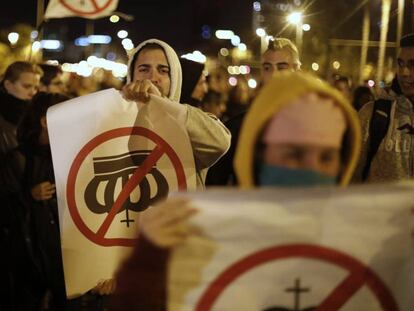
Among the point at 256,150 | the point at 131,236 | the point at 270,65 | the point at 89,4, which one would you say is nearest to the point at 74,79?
the point at 89,4

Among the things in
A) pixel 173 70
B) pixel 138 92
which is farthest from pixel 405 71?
pixel 138 92

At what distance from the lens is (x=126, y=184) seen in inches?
141

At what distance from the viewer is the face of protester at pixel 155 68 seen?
13.5ft

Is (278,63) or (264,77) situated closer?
(278,63)

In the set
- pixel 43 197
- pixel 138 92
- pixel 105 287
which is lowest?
pixel 105 287

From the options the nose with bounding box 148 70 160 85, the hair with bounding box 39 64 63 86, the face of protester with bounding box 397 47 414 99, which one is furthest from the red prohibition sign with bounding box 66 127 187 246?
the hair with bounding box 39 64 63 86

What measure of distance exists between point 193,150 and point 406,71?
1.70 meters

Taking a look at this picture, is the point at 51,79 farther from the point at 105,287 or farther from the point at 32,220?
the point at 105,287

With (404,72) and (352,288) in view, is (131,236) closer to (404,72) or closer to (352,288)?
(352,288)

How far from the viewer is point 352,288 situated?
2.10m

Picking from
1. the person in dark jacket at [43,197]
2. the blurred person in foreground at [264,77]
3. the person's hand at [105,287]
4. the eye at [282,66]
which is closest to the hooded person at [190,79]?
the blurred person in foreground at [264,77]

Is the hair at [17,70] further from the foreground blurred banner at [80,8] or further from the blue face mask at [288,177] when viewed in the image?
the blue face mask at [288,177]

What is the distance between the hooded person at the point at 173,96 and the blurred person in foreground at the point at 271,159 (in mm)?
1490

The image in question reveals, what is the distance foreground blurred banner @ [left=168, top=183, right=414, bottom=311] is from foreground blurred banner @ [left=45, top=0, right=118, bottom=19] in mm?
4372
